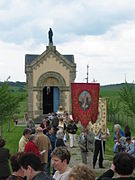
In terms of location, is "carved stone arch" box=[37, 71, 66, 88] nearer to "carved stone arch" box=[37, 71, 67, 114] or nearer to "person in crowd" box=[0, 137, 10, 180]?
"carved stone arch" box=[37, 71, 67, 114]

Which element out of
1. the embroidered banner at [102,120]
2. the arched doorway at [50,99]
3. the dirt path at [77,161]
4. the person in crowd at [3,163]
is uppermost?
the arched doorway at [50,99]

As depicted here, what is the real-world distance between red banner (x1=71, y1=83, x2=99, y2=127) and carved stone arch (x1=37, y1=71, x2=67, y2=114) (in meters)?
23.4

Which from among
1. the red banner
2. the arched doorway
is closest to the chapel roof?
the arched doorway

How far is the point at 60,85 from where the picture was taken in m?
35.4

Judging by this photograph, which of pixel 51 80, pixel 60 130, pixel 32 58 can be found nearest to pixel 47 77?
pixel 51 80

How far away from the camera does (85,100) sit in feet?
38.0

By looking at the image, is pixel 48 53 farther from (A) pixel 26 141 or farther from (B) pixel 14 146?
(A) pixel 26 141

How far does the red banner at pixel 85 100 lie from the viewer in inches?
457

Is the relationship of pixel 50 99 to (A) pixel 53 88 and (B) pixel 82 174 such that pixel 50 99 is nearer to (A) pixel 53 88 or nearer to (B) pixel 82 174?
(A) pixel 53 88

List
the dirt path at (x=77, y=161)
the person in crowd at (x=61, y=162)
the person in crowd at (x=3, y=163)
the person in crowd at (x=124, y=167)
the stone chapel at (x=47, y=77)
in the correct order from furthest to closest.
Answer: the stone chapel at (x=47, y=77)
the dirt path at (x=77, y=161)
the person in crowd at (x=3, y=163)
the person in crowd at (x=61, y=162)
the person in crowd at (x=124, y=167)

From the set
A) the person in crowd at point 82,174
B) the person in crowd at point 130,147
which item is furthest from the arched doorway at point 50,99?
the person in crowd at point 82,174

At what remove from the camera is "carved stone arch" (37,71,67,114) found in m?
35.1

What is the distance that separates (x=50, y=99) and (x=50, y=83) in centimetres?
296

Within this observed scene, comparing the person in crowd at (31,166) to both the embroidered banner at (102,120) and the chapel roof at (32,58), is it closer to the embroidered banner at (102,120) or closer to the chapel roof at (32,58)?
the embroidered banner at (102,120)
